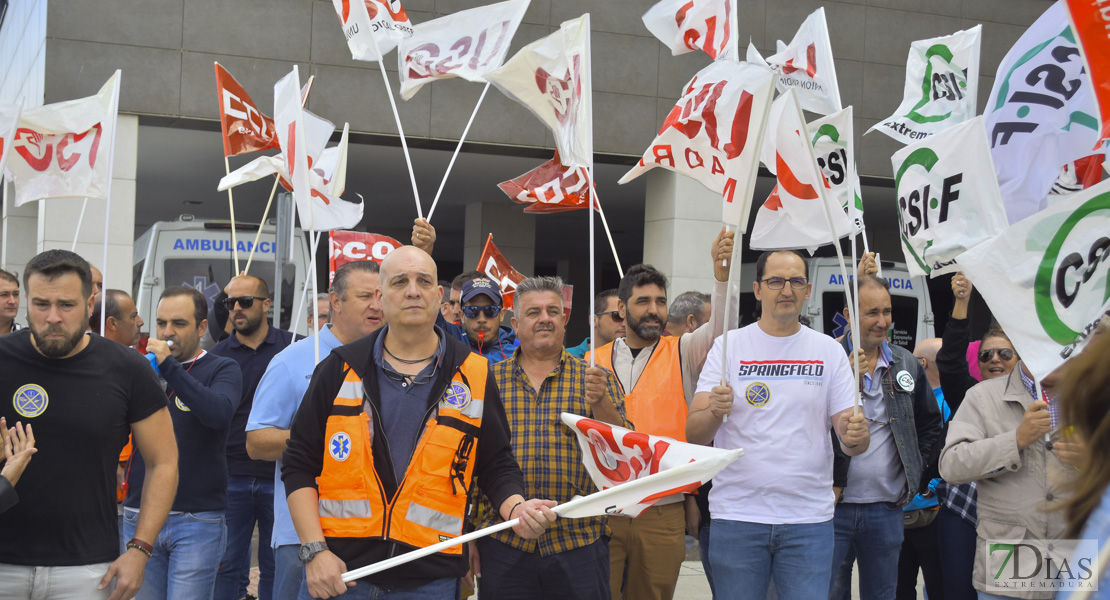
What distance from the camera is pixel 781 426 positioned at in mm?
4996

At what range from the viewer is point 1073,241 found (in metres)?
4.04

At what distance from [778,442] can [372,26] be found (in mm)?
4402

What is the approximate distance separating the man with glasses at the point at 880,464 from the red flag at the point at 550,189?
3229 mm

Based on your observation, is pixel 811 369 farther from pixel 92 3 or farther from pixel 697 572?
pixel 92 3

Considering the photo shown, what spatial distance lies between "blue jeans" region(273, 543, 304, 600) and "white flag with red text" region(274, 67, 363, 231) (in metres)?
1.97

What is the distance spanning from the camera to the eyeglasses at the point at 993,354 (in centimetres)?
668

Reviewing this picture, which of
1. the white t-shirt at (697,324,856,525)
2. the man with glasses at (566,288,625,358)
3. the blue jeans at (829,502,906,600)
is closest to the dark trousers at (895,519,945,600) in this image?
the blue jeans at (829,502,906,600)

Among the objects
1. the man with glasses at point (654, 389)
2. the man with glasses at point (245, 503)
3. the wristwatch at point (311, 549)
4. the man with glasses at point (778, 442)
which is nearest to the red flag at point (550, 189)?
the man with glasses at point (245, 503)

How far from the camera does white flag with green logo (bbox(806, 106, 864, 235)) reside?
6527 mm

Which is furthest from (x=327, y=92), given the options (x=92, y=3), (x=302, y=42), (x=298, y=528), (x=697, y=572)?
(x=298, y=528)

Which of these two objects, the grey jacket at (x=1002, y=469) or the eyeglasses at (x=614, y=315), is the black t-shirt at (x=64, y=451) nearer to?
the grey jacket at (x=1002, y=469)

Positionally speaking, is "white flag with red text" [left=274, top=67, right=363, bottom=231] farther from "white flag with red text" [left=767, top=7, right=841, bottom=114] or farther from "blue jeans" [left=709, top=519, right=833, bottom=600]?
"white flag with red text" [left=767, top=7, right=841, bottom=114]

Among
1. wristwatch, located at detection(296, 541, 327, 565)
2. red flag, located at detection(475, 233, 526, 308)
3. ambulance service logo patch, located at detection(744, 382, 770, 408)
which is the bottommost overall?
wristwatch, located at detection(296, 541, 327, 565)

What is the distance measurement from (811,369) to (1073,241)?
1.43 meters
